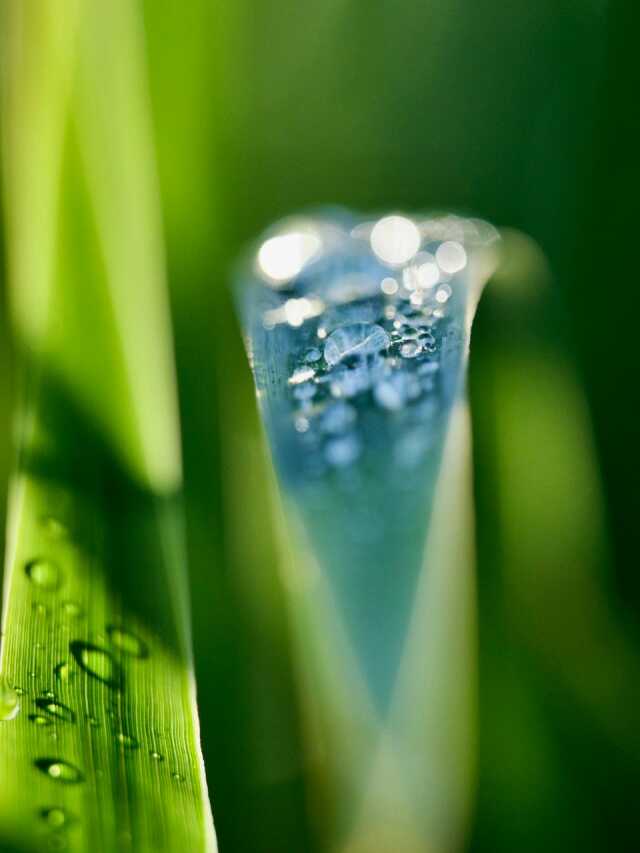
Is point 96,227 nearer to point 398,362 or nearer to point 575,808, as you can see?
point 398,362

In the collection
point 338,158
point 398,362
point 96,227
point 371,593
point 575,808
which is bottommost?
point 575,808

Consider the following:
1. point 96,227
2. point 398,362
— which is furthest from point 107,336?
point 398,362

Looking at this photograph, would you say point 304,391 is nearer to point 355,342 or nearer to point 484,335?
point 355,342

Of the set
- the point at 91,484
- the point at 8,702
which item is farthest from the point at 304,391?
the point at 8,702

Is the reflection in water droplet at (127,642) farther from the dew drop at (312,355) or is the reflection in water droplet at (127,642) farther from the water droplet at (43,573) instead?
the dew drop at (312,355)

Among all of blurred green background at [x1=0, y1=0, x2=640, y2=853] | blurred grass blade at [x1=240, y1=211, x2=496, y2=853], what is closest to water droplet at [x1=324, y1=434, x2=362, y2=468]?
blurred grass blade at [x1=240, y1=211, x2=496, y2=853]

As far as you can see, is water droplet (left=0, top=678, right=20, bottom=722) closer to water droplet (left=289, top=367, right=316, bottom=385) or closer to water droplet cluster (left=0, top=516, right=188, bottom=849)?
water droplet cluster (left=0, top=516, right=188, bottom=849)
